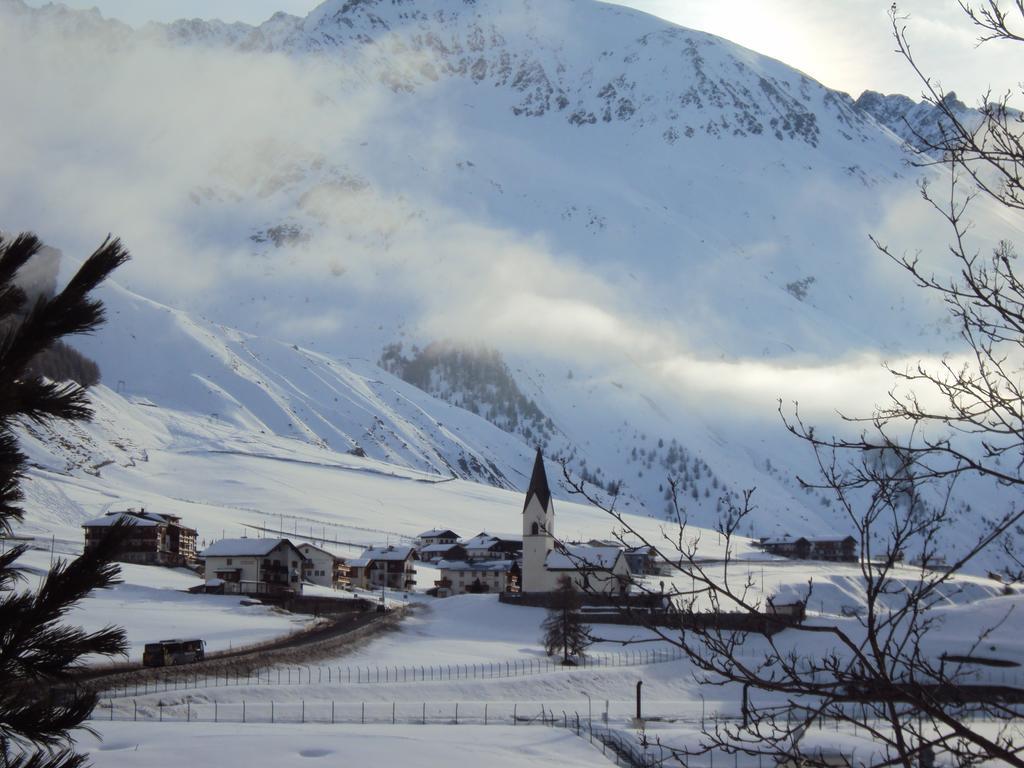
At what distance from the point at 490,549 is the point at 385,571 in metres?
17.0

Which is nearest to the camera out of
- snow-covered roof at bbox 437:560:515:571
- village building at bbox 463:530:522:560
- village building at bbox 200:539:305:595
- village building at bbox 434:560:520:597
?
village building at bbox 200:539:305:595

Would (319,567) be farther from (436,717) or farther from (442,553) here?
(436,717)

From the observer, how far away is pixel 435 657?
59156mm

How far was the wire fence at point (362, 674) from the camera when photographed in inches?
1767

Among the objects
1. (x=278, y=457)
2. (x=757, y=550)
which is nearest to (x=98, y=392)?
(x=278, y=457)

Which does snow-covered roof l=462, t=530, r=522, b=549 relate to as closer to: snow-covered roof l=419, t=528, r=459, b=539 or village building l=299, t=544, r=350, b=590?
snow-covered roof l=419, t=528, r=459, b=539

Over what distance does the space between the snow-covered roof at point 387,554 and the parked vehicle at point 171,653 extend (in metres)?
47.8

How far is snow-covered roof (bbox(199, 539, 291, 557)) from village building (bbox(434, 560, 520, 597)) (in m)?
20.7

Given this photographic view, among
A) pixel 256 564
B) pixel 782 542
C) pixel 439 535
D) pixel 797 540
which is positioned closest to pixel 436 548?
pixel 439 535

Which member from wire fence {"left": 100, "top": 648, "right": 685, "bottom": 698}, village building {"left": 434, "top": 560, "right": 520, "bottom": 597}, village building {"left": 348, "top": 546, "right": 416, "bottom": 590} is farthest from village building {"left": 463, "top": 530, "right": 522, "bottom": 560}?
wire fence {"left": 100, "top": 648, "right": 685, "bottom": 698}

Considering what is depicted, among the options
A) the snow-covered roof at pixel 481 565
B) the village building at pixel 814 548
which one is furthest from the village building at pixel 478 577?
the village building at pixel 814 548

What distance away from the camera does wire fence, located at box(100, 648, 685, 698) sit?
147ft

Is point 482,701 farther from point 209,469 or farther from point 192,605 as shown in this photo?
point 209,469

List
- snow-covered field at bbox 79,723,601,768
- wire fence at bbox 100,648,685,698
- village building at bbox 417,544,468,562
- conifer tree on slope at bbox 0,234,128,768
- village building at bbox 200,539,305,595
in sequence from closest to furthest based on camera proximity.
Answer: conifer tree on slope at bbox 0,234,128,768
snow-covered field at bbox 79,723,601,768
wire fence at bbox 100,648,685,698
village building at bbox 200,539,305,595
village building at bbox 417,544,468,562
